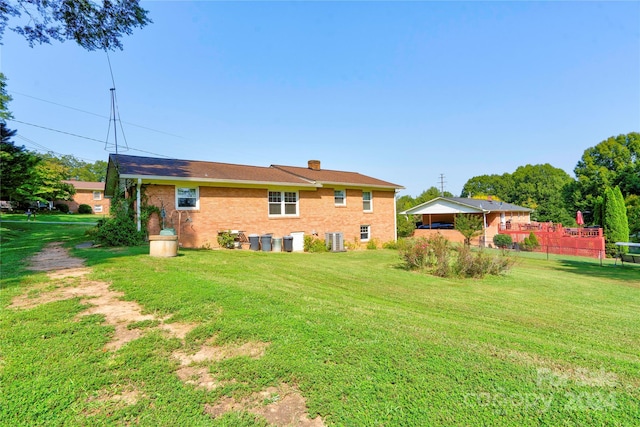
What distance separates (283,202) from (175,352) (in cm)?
1351

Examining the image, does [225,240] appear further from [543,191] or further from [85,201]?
[543,191]

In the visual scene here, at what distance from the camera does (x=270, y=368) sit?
10.2 ft

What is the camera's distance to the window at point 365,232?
2022 centimetres

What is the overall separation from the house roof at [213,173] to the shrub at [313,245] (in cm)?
288

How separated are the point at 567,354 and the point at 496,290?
4661mm

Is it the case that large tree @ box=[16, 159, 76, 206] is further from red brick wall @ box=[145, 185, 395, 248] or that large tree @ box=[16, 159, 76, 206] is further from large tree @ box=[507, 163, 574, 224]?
large tree @ box=[507, 163, 574, 224]

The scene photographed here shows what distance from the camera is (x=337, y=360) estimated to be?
10.6ft

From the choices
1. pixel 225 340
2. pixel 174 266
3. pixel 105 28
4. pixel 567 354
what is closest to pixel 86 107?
pixel 105 28

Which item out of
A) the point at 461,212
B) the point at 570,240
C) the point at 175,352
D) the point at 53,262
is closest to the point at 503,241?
the point at 570,240

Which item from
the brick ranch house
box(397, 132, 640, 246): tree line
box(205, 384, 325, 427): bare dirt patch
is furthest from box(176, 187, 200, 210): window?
box(397, 132, 640, 246): tree line

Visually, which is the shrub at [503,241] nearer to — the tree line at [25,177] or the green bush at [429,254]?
the green bush at [429,254]

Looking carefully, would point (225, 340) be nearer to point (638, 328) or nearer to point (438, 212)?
point (638, 328)

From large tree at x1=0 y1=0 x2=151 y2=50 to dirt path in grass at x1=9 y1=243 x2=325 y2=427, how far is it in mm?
8391

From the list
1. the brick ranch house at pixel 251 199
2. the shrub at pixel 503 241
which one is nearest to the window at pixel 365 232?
the brick ranch house at pixel 251 199
